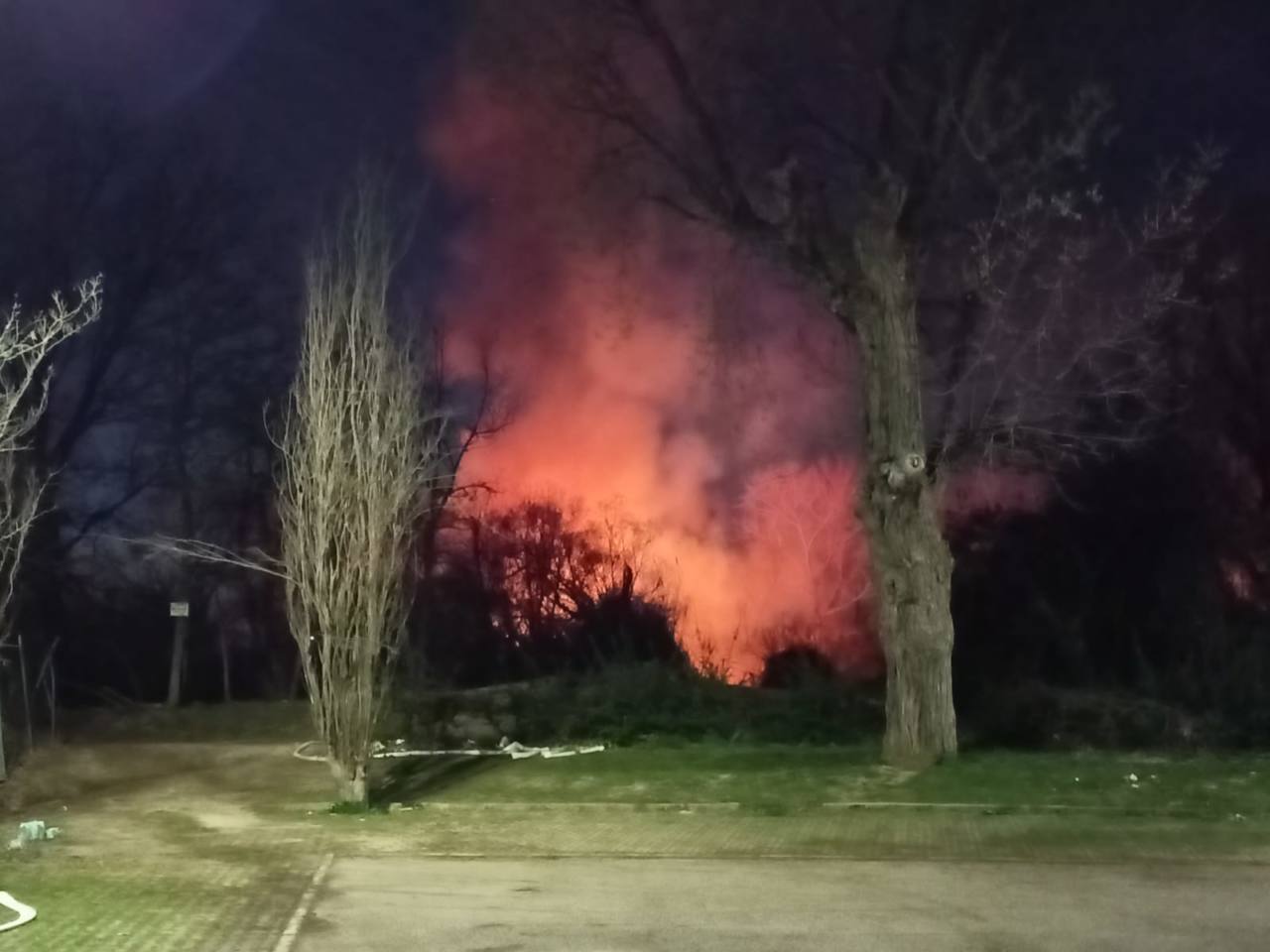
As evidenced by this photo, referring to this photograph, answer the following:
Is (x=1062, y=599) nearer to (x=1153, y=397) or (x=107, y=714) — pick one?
(x=1153, y=397)

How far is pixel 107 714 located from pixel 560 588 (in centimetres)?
831

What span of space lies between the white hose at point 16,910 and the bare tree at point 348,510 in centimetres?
395

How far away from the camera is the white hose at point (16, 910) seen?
28.7ft

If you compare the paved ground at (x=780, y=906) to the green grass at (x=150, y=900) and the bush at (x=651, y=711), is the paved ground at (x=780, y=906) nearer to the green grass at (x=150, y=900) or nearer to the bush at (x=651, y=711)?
the green grass at (x=150, y=900)

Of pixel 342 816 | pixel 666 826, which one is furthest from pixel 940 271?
pixel 342 816

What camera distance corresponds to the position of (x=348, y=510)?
13.2m

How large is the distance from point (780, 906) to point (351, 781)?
5465mm

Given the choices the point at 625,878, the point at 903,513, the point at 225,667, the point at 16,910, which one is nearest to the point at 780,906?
the point at 625,878

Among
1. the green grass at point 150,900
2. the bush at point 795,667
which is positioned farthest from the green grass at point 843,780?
the bush at point 795,667

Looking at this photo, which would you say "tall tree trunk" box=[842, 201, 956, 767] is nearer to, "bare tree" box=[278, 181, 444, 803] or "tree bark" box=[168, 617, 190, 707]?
"bare tree" box=[278, 181, 444, 803]

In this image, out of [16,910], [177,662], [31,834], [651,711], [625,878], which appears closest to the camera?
[16,910]

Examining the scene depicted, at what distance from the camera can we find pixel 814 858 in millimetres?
10734

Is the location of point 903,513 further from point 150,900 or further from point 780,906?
point 150,900

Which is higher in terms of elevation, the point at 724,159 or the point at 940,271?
the point at 724,159
